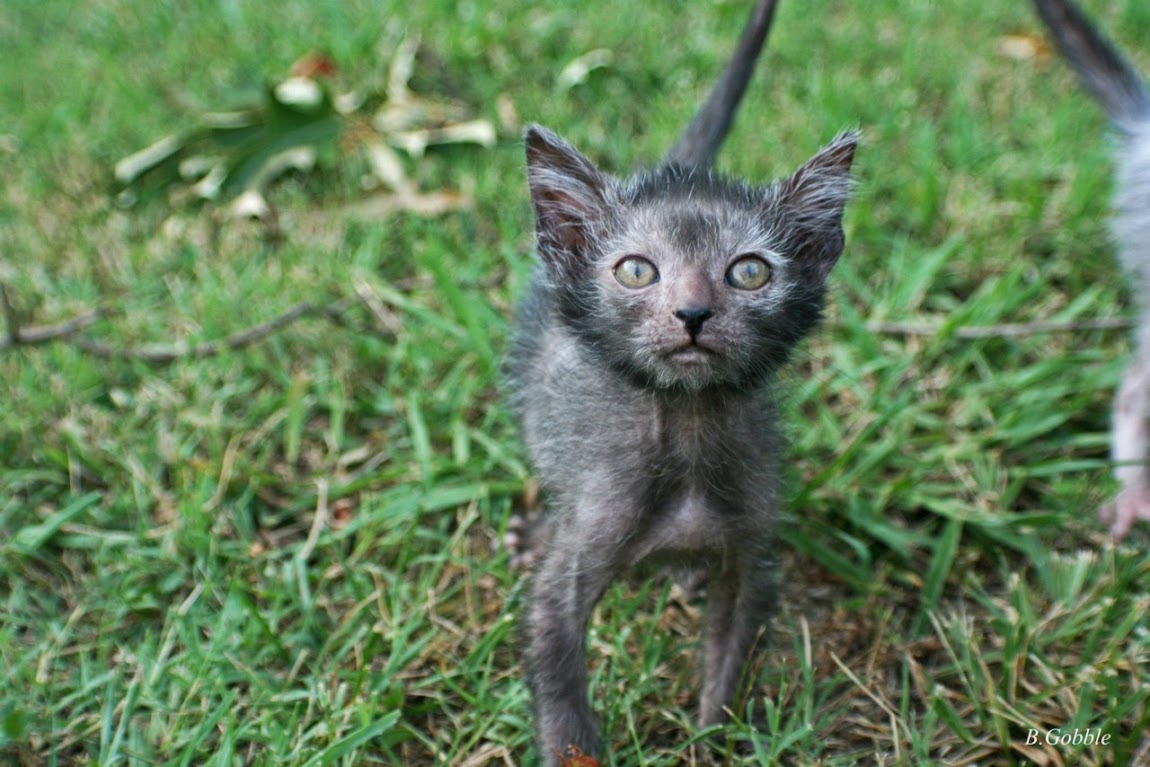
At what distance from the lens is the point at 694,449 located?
9.50 feet

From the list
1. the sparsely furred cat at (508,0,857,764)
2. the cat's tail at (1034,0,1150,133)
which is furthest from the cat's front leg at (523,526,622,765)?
the cat's tail at (1034,0,1150,133)

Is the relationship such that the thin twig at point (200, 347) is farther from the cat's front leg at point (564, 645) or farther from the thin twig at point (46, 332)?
the cat's front leg at point (564, 645)

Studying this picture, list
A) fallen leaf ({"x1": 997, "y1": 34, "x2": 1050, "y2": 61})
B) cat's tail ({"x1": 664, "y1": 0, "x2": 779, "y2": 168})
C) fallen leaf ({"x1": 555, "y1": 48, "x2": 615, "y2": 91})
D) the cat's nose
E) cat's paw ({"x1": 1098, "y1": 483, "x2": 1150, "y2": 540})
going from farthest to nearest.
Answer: fallen leaf ({"x1": 997, "y1": 34, "x2": 1050, "y2": 61})
fallen leaf ({"x1": 555, "y1": 48, "x2": 615, "y2": 91})
cat's tail ({"x1": 664, "y1": 0, "x2": 779, "y2": 168})
cat's paw ({"x1": 1098, "y1": 483, "x2": 1150, "y2": 540})
the cat's nose

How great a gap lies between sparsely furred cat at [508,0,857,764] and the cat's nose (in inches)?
3.9

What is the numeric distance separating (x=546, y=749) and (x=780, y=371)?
1.18 meters

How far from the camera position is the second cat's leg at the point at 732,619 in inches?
121

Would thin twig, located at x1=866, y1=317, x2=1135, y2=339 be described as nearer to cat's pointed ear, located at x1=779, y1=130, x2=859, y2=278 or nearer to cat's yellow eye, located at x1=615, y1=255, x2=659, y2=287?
cat's pointed ear, located at x1=779, y1=130, x2=859, y2=278

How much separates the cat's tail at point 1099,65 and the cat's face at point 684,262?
2.14 meters

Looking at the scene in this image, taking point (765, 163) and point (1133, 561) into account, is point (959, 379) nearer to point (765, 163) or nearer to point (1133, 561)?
point (1133, 561)

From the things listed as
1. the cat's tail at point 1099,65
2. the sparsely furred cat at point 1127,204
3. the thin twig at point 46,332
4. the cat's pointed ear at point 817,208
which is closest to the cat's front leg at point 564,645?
the cat's pointed ear at point 817,208

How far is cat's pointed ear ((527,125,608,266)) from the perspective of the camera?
291 centimetres

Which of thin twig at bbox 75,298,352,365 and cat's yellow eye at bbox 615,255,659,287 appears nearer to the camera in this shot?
cat's yellow eye at bbox 615,255,659,287

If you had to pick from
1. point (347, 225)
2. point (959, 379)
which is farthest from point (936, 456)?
point (347, 225)

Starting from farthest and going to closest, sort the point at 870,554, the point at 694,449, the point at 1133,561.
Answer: the point at 870,554
the point at 1133,561
the point at 694,449
